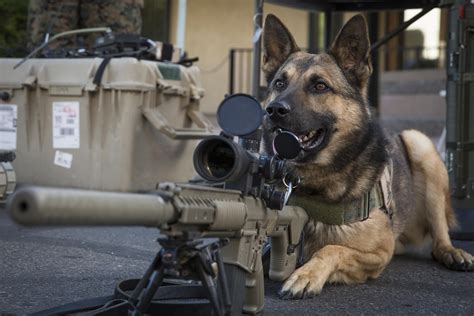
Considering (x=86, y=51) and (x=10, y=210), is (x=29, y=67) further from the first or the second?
(x=10, y=210)

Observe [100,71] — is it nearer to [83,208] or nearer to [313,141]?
[313,141]

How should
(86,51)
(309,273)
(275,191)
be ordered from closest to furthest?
(275,191) < (309,273) < (86,51)

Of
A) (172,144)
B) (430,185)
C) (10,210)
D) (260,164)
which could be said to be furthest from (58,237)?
(10,210)

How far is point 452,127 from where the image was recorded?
618cm

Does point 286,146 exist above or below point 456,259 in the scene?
above

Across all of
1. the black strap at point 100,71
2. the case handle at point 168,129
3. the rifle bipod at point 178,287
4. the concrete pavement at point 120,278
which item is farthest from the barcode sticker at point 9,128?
the rifle bipod at point 178,287

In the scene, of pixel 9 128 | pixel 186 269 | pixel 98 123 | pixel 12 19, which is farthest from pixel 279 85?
pixel 12 19

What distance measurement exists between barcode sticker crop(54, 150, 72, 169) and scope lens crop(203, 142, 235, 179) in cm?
476

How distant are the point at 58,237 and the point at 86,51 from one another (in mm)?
2375

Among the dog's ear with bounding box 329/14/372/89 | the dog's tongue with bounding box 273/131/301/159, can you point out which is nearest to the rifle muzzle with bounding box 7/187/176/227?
the dog's tongue with bounding box 273/131/301/159

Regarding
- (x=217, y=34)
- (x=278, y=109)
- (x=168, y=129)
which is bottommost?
(x=168, y=129)

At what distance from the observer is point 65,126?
7.36m

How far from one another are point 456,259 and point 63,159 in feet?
12.7

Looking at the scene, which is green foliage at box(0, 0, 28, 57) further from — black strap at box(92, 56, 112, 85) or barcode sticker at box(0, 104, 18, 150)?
black strap at box(92, 56, 112, 85)
